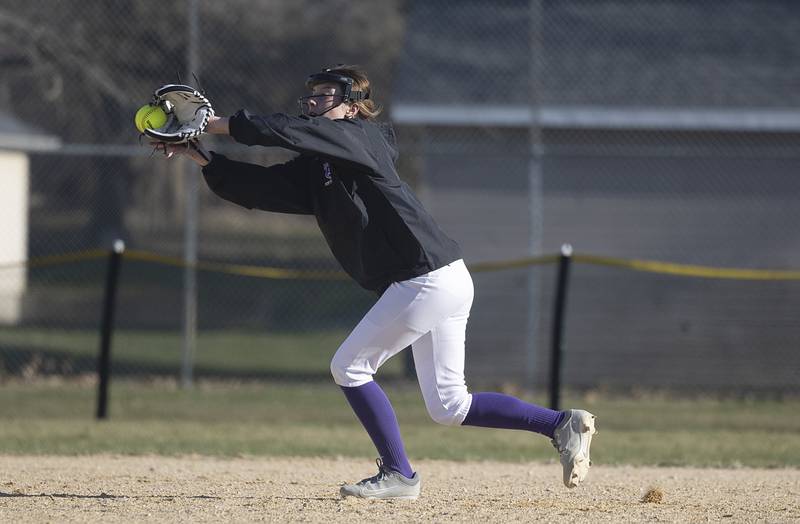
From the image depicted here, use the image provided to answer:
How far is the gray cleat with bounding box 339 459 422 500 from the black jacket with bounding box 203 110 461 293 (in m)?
0.89

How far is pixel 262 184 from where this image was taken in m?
5.31

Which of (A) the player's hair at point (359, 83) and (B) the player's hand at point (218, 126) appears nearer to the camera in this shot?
(B) the player's hand at point (218, 126)

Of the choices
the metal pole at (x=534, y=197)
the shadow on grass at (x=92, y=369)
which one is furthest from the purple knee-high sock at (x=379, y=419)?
the shadow on grass at (x=92, y=369)

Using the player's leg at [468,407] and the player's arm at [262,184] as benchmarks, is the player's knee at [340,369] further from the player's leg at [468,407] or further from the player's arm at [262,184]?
the player's arm at [262,184]

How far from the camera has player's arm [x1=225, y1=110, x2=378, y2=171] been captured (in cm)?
471

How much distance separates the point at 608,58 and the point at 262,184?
783 centimetres

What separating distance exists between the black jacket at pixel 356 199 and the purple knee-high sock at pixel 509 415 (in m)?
0.69

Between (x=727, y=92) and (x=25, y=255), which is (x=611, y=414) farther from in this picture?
(x=25, y=255)

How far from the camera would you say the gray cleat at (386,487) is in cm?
548

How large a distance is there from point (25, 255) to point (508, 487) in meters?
9.47

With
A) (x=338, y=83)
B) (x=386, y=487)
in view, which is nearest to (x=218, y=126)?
(x=338, y=83)

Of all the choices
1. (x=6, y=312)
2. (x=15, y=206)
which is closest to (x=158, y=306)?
(x=15, y=206)

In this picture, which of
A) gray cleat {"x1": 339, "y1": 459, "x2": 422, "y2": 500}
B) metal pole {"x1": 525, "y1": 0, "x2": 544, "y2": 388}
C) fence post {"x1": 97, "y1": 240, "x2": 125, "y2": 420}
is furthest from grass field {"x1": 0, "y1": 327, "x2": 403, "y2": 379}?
gray cleat {"x1": 339, "y1": 459, "x2": 422, "y2": 500}

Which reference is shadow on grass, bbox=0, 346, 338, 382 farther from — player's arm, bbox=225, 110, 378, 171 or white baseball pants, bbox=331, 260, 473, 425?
player's arm, bbox=225, 110, 378, 171
